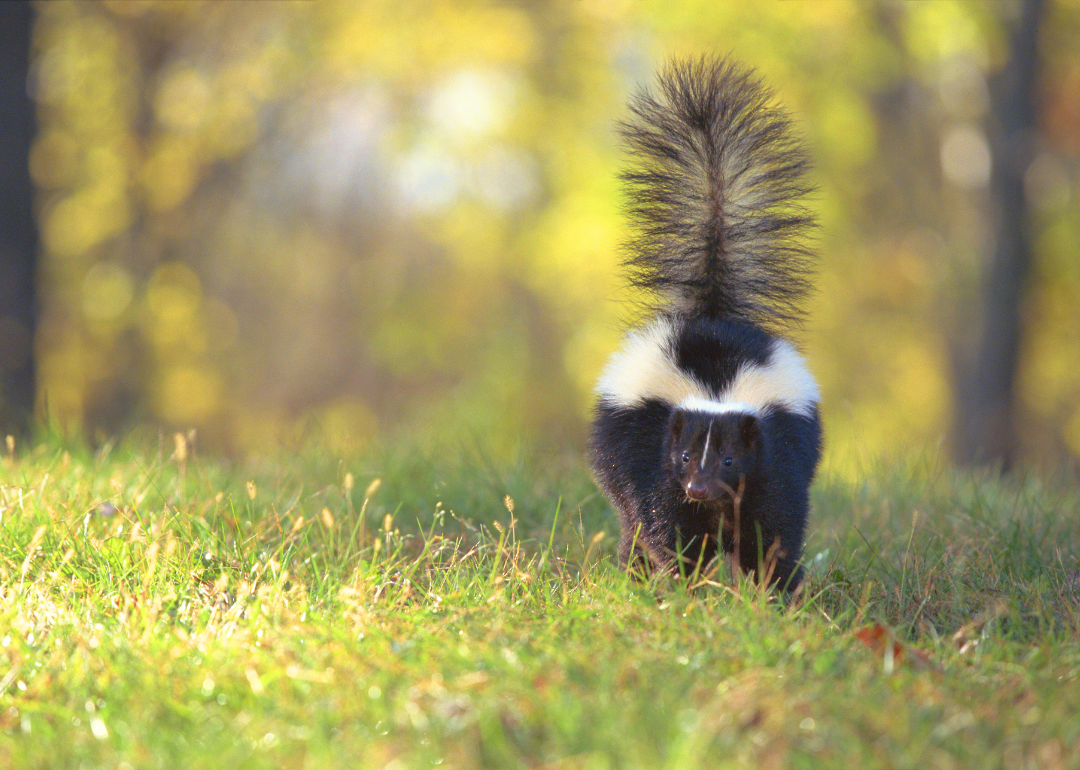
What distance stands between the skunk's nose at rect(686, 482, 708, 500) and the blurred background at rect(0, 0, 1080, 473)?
4558 mm

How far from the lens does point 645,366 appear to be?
13.5 ft

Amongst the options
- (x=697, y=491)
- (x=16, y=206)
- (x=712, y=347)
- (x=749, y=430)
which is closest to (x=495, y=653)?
(x=697, y=491)

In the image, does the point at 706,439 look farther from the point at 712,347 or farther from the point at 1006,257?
the point at 1006,257

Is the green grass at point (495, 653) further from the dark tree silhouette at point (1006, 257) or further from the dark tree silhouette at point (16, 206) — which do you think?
the dark tree silhouette at point (1006, 257)

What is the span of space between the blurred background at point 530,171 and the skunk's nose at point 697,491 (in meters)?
4.56

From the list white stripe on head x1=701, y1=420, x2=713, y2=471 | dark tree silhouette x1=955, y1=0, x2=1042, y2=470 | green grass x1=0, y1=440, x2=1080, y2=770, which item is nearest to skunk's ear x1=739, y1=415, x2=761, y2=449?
white stripe on head x1=701, y1=420, x2=713, y2=471

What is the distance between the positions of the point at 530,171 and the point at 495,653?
13.7 metres

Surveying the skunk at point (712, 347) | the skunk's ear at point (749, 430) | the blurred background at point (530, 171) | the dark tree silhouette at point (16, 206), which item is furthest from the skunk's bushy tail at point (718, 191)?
the dark tree silhouette at point (16, 206)

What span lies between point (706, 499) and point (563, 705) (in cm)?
138

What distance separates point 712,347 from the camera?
4066 mm

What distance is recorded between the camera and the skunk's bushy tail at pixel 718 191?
4.34 metres

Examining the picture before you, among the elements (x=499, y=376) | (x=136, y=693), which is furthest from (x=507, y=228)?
(x=136, y=693)

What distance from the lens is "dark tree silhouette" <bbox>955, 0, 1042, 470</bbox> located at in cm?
941

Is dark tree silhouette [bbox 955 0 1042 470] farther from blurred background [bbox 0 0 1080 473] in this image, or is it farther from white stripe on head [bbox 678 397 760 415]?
white stripe on head [bbox 678 397 760 415]
